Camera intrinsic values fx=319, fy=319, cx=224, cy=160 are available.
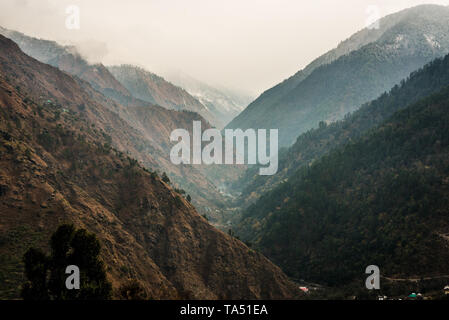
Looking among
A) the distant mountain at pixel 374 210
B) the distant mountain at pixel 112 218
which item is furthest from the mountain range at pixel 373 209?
the distant mountain at pixel 112 218

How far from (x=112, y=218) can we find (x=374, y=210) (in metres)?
83.9

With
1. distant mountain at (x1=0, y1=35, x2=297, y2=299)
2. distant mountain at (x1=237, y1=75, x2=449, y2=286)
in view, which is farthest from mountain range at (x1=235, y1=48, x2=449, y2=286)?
distant mountain at (x1=0, y1=35, x2=297, y2=299)

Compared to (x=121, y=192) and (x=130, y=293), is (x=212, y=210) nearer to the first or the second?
(x=121, y=192)

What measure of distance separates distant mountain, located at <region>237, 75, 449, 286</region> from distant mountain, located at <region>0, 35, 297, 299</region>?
27831 millimetres

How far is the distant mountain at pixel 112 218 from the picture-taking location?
57125mm

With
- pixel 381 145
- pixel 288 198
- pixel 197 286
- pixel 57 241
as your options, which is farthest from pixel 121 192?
pixel 381 145

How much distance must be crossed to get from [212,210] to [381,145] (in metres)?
97.1

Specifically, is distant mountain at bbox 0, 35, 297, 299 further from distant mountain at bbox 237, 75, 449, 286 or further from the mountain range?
the mountain range

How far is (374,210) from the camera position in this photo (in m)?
107

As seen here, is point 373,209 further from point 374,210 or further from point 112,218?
point 112,218

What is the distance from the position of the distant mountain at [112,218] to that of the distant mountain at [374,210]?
91.3 feet

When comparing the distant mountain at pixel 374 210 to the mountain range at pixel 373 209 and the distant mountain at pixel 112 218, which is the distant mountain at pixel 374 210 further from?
the distant mountain at pixel 112 218
